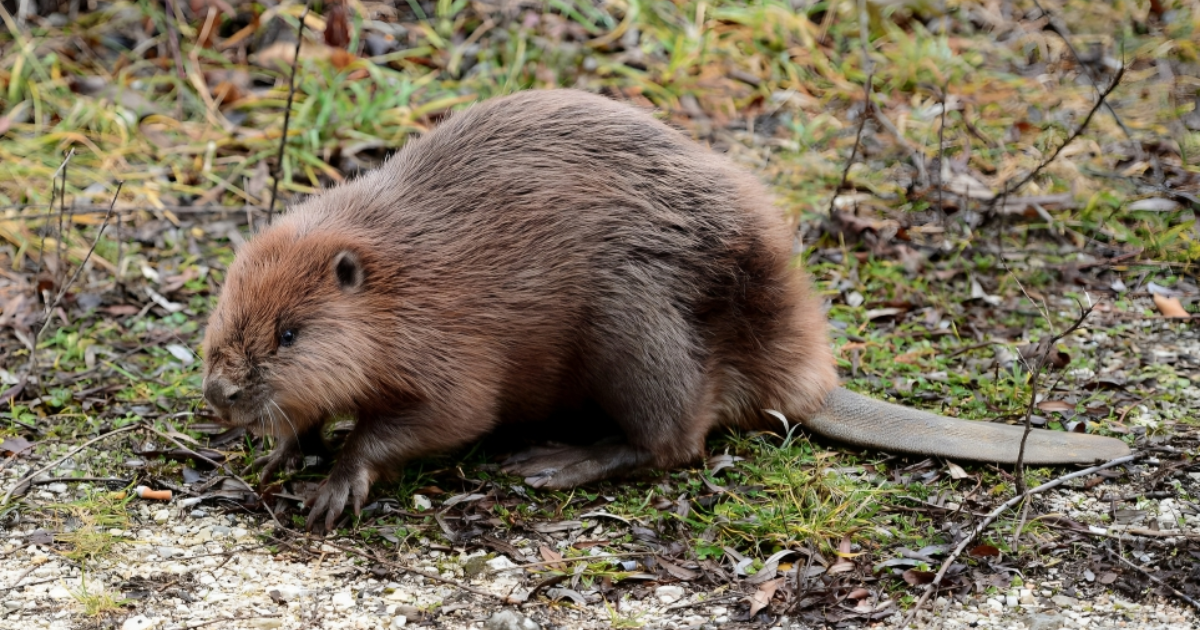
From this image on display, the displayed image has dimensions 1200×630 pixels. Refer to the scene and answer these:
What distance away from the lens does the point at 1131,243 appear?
535 centimetres

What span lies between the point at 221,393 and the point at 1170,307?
3.60 metres

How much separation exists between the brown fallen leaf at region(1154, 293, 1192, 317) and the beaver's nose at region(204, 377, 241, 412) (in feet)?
11.5

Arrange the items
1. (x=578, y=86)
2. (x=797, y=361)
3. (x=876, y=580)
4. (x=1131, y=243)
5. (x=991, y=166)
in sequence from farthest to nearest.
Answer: (x=578, y=86), (x=991, y=166), (x=1131, y=243), (x=797, y=361), (x=876, y=580)

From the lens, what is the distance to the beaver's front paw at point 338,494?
3.68 m

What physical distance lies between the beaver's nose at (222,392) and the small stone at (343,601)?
→ 665 millimetres

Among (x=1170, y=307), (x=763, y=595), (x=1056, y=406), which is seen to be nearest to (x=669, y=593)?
Result: (x=763, y=595)

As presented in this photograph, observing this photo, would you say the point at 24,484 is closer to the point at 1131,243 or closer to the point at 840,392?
the point at 840,392

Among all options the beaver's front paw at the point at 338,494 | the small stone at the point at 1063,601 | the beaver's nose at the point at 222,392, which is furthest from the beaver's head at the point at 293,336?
the small stone at the point at 1063,601

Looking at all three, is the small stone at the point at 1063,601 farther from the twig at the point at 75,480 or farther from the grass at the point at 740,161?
the twig at the point at 75,480

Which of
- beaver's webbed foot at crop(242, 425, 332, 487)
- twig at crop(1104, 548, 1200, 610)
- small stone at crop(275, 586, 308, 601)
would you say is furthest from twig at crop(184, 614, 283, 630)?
twig at crop(1104, 548, 1200, 610)

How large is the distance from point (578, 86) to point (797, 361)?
2.82 metres

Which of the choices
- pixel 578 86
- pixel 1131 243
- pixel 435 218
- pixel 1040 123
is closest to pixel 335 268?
pixel 435 218

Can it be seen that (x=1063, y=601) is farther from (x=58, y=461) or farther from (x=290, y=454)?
(x=58, y=461)

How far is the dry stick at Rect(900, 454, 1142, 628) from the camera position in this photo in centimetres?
322
